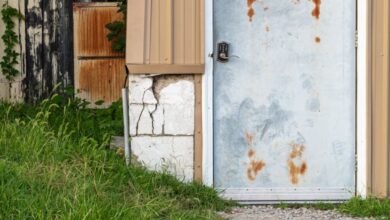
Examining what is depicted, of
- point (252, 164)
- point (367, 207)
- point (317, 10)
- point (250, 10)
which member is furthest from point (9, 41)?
point (367, 207)

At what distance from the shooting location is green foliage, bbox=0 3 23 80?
9062mm

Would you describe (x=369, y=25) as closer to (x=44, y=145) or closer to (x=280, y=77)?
(x=280, y=77)

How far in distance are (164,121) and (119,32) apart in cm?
249

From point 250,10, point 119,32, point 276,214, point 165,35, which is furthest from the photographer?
point 119,32

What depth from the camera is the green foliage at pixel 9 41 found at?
357 inches

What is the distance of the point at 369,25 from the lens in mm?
6672

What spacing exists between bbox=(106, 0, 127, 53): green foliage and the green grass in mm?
1632

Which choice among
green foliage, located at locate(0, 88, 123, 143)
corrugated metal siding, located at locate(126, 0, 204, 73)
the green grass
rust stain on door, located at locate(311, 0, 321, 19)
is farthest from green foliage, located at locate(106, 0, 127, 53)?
rust stain on door, located at locate(311, 0, 321, 19)

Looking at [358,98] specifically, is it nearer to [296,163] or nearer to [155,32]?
[296,163]

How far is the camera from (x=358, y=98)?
6773 mm

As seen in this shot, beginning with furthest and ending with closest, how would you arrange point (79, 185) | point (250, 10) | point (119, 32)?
point (119, 32)
point (250, 10)
point (79, 185)

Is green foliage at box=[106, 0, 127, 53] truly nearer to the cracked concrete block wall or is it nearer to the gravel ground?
the cracked concrete block wall

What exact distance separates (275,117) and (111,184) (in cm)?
147

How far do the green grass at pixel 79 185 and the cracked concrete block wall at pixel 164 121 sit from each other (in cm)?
17
